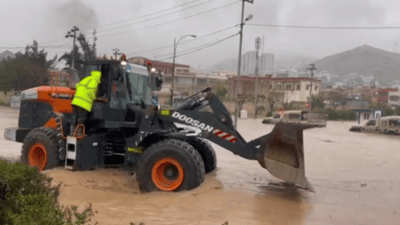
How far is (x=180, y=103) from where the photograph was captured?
9.60 metres

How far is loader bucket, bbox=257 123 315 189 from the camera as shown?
27.8 feet

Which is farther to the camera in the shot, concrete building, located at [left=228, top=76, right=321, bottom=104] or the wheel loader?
concrete building, located at [left=228, top=76, right=321, bottom=104]

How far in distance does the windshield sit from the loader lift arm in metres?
1.13

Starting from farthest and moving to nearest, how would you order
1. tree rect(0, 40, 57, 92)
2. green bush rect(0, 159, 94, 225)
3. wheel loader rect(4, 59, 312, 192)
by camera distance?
tree rect(0, 40, 57, 92) → wheel loader rect(4, 59, 312, 192) → green bush rect(0, 159, 94, 225)

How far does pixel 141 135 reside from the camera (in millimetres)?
9016

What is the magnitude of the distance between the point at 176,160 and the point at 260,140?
190cm

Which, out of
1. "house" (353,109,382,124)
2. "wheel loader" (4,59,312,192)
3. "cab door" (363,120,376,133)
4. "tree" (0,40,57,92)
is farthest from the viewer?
"house" (353,109,382,124)

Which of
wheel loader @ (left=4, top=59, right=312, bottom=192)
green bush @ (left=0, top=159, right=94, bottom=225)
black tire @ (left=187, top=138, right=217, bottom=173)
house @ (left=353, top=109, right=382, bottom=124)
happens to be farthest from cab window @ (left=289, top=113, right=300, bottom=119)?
green bush @ (left=0, top=159, right=94, bottom=225)

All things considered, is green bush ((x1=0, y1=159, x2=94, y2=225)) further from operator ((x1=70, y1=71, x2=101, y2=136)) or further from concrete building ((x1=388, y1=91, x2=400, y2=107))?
concrete building ((x1=388, y1=91, x2=400, y2=107))

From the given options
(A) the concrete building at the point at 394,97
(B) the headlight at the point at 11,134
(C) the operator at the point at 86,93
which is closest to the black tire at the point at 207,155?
(C) the operator at the point at 86,93

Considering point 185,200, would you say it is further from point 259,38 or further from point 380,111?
point 259,38

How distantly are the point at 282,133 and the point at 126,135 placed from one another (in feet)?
12.1

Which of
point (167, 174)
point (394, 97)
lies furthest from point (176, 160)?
point (394, 97)

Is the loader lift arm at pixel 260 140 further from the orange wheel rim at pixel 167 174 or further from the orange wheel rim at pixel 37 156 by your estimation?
the orange wheel rim at pixel 37 156
